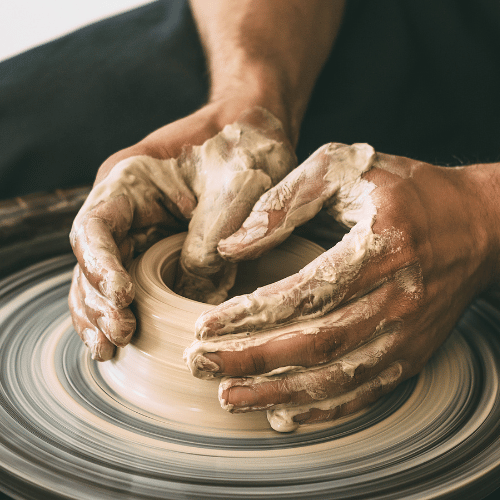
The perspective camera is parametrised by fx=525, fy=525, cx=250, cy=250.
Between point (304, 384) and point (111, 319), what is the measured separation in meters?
0.37

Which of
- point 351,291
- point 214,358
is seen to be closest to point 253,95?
point 351,291

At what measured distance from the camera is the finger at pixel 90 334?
1.01 metres

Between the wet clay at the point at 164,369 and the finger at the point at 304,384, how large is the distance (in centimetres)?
7

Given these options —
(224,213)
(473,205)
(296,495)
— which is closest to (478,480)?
(296,495)

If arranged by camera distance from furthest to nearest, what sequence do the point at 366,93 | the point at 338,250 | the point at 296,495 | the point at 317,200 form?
the point at 366,93 → the point at 317,200 → the point at 338,250 → the point at 296,495

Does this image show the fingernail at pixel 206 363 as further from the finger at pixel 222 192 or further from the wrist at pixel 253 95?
the wrist at pixel 253 95

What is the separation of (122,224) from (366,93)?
110cm

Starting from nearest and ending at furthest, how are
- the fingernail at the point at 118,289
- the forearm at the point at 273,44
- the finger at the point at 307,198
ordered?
the fingernail at the point at 118,289, the finger at the point at 307,198, the forearm at the point at 273,44

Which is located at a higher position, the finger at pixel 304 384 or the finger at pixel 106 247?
the finger at pixel 106 247

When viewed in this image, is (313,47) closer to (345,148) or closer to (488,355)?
(345,148)

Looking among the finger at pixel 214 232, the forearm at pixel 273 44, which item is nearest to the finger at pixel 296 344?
the finger at pixel 214 232

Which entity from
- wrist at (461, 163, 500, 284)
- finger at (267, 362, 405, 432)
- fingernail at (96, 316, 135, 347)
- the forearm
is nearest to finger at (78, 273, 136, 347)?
fingernail at (96, 316, 135, 347)

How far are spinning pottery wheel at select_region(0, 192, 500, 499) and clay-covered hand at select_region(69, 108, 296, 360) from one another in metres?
0.07

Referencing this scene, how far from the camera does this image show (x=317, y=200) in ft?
3.54
